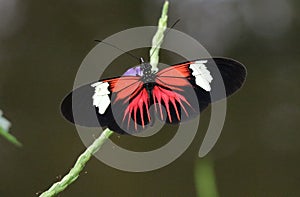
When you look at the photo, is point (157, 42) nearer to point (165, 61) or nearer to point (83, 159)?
point (83, 159)

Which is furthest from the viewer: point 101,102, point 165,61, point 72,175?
point 165,61

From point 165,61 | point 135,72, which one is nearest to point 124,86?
point 135,72

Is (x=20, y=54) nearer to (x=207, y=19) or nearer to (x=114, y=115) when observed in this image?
(x=207, y=19)

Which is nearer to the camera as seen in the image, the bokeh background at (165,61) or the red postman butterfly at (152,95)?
the red postman butterfly at (152,95)

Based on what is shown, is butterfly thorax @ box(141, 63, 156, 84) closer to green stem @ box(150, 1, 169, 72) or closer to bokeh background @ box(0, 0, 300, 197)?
green stem @ box(150, 1, 169, 72)

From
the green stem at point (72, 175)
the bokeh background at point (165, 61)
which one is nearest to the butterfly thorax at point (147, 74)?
the green stem at point (72, 175)

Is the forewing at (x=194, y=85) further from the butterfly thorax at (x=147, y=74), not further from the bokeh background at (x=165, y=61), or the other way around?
the bokeh background at (x=165, y=61)
